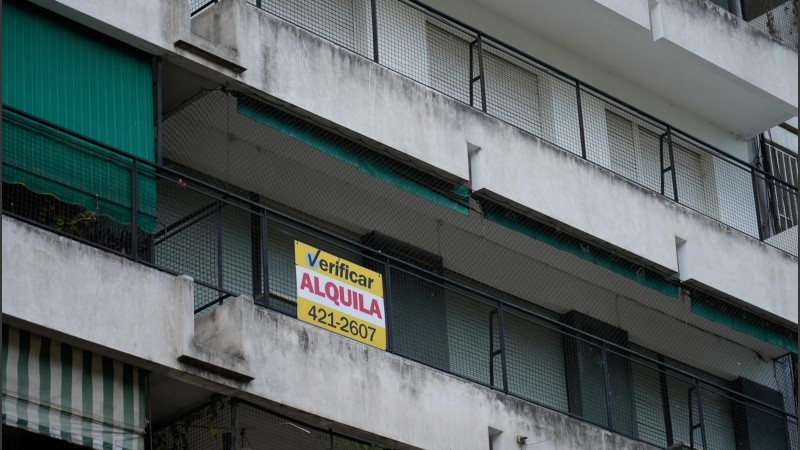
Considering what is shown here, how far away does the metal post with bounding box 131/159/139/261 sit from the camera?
53.6ft

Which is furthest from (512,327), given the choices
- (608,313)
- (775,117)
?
(775,117)

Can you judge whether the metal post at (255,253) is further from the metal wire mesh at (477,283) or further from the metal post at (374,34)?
the metal post at (374,34)

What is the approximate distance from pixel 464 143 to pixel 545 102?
11.0ft

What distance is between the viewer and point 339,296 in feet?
59.7

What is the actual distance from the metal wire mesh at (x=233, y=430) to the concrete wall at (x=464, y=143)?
11.1 ft

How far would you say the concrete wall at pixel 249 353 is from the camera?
15.5 metres

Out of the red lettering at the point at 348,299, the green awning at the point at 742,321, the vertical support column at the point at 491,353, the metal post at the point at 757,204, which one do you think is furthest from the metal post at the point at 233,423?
the metal post at the point at 757,204

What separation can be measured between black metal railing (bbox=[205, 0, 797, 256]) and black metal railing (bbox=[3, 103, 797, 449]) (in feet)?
7.32

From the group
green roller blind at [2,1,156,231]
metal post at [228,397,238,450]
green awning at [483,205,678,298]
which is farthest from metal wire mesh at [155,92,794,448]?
metal post at [228,397,238,450]

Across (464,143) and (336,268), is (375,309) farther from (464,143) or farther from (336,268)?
(464,143)

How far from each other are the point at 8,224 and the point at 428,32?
8.47 m

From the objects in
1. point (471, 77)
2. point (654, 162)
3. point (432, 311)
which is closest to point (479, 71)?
point (471, 77)

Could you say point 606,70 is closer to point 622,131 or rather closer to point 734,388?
point 622,131

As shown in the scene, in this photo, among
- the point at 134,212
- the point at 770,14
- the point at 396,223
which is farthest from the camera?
the point at 770,14
